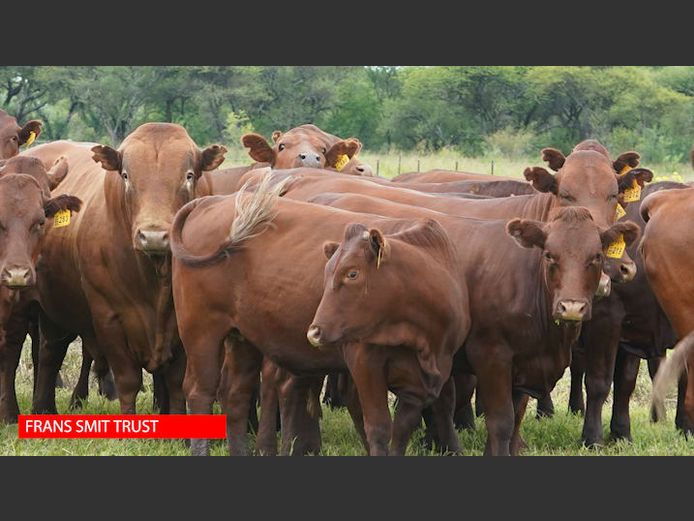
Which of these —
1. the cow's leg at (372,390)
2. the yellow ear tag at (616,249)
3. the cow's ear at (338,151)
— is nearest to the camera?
the cow's leg at (372,390)

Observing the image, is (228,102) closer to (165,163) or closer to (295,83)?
(295,83)

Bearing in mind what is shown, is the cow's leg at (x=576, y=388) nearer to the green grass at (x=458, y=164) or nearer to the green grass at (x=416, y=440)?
the green grass at (x=416, y=440)

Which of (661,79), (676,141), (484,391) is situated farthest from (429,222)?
(661,79)

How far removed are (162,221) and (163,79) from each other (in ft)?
124

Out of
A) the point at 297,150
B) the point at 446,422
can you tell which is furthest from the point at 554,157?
the point at 297,150

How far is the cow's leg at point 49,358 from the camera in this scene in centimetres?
1014

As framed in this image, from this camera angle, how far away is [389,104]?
165ft

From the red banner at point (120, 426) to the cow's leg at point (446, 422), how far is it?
1.43 meters

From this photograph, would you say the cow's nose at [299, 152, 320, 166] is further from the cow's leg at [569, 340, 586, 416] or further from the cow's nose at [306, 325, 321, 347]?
the cow's nose at [306, 325, 321, 347]

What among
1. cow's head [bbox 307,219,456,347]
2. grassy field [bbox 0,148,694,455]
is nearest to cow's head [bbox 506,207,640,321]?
cow's head [bbox 307,219,456,347]

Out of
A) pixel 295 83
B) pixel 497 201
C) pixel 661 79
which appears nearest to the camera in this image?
pixel 497 201

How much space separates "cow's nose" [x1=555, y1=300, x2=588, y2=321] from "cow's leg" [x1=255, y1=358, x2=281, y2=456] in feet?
6.74

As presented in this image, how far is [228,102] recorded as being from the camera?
153ft

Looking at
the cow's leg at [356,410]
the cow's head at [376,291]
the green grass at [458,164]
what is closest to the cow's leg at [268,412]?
the cow's leg at [356,410]
